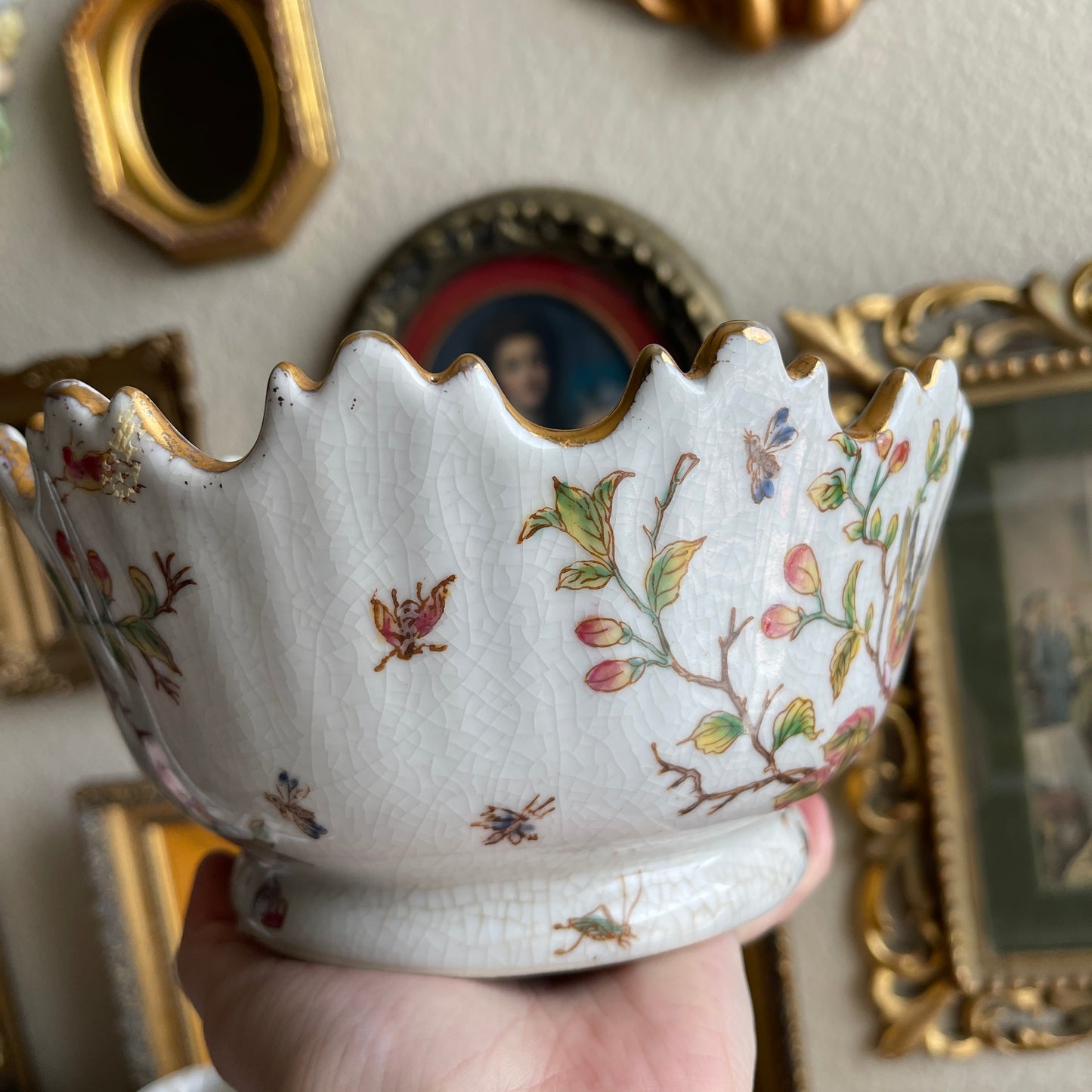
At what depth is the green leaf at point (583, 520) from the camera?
0.72ft

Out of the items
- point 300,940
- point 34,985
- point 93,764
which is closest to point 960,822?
point 300,940

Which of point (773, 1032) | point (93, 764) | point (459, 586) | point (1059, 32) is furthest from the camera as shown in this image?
point (93, 764)

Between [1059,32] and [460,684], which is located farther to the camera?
[1059,32]

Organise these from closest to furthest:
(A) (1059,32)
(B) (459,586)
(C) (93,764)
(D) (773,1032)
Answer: (B) (459,586), (A) (1059,32), (D) (773,1032), (C) (93,764)

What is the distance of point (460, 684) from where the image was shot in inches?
9.1

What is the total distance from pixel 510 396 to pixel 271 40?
1.08 feet

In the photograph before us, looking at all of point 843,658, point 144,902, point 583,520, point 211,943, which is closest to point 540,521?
point 583,520

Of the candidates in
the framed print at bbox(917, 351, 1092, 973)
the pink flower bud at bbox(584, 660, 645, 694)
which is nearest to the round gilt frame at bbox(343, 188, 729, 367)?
the framed print at bbox(917, 351, 1092, 973)

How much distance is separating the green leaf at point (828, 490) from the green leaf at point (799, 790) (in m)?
0.09

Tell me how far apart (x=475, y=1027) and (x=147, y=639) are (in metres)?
0.19

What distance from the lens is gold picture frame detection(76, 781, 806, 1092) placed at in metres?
0.82

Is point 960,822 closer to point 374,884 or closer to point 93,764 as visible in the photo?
point 374,884

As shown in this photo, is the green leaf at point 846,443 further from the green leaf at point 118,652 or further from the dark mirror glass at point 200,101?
the dark mirror glass at point 200,101

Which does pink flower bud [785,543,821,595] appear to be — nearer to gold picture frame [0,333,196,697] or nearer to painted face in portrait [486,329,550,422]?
painted face in portrait [486,329,550,422]
